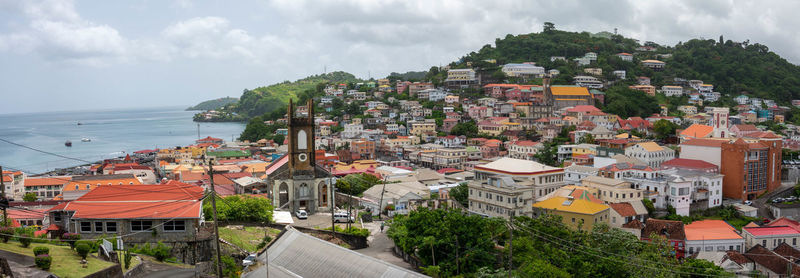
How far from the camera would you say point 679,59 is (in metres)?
93.0

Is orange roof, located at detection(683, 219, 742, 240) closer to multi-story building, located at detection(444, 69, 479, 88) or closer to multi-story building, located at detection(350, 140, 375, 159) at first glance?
multi-story building, located at detection(350, 140, 375, 159)

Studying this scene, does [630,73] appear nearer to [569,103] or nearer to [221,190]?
[569,103]

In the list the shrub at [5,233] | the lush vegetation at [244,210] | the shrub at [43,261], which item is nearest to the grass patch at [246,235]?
the lush vegetation at [244,210]

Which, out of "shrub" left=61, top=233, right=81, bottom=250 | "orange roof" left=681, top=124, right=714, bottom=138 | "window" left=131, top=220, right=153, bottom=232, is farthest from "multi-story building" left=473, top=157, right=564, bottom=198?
"shrub" left=61, top=233, right=81, bottom=250

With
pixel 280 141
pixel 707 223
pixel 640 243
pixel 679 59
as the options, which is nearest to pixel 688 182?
pixel 707 223

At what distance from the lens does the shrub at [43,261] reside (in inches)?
401

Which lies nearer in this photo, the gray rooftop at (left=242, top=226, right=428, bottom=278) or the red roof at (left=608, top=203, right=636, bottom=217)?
the gray rooftop at (left=242, top=226, right=428, bottom=278)

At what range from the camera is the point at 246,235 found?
17875 mm

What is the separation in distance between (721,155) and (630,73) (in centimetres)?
4841

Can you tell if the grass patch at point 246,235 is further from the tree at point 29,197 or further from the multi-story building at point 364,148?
the multi-story building at point 364,148

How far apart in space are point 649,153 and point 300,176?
89.8 feet

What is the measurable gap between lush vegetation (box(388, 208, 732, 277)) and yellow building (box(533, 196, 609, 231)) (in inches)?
236

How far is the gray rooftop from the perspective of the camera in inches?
499

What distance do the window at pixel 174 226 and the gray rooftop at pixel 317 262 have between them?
2071 millimetres
